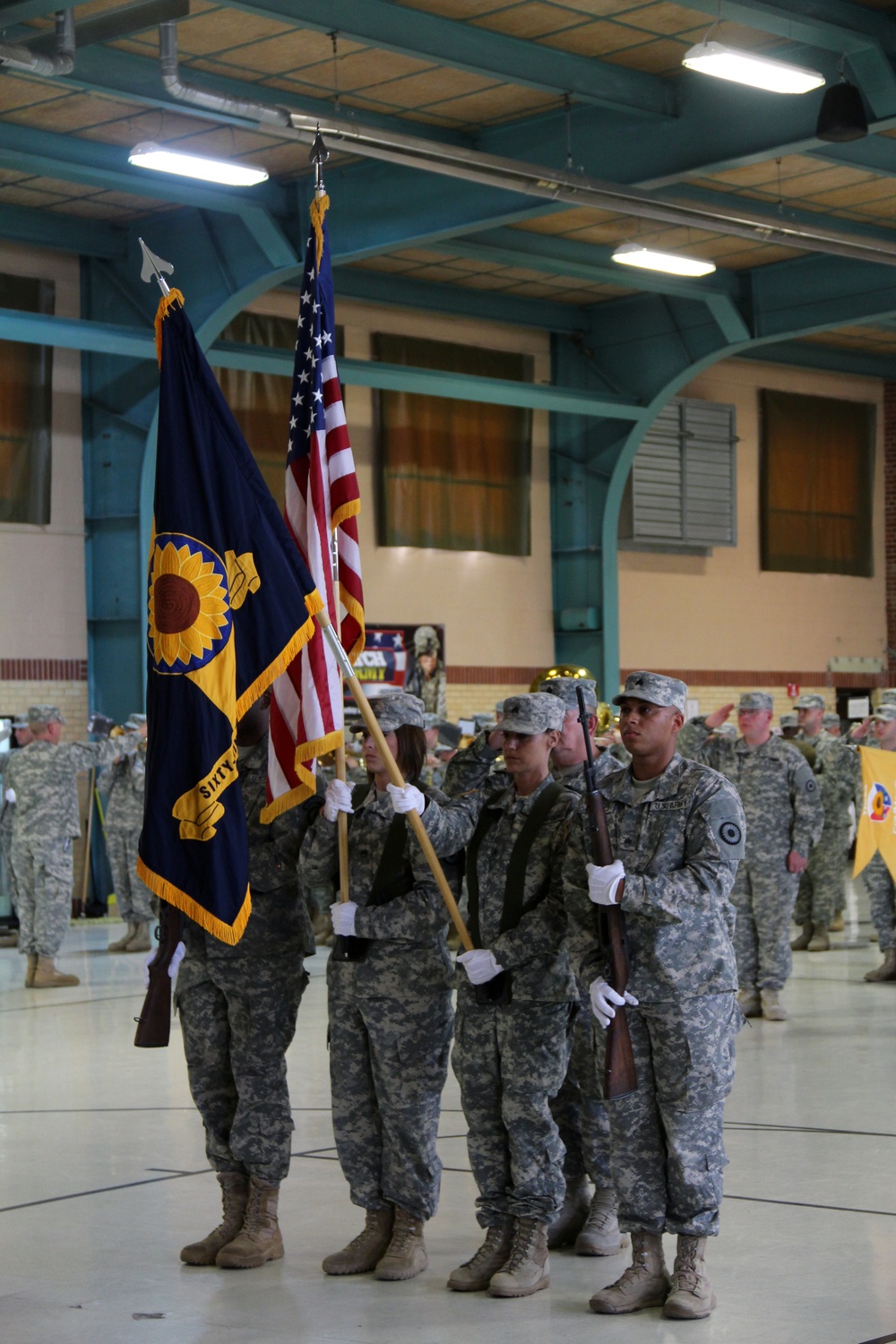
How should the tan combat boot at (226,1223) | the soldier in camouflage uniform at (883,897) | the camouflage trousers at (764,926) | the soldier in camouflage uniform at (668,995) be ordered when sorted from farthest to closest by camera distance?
1. the soldier in camouflage uniform at (883,897)
2. the camouflage trousers at (764,926)
3. the tan combat boot at (226,1223)
4. the soldier in camouflage uniform at (668,995)

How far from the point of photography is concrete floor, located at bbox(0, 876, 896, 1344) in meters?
5.32

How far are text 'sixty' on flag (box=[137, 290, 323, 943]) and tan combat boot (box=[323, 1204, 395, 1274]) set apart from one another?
3.65 ft

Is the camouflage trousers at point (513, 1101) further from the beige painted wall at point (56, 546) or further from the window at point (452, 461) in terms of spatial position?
the window at point (452, 461)

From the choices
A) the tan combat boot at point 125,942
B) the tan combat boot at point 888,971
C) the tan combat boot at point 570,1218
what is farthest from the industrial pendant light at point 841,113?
the tan combat boot at point 125,942

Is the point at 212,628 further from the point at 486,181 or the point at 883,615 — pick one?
the point at 883,615

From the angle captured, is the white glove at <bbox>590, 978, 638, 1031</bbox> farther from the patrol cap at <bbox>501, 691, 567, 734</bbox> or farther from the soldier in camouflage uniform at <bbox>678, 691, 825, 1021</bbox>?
the soldier in camouflage uniform at <bbox>678, 691, 825, 1021</bbox>

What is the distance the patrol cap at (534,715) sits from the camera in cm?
577

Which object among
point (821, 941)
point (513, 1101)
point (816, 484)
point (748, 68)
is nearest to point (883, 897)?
point (821, 941)

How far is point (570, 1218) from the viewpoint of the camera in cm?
617

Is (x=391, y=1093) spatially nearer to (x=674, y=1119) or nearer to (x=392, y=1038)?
(x=392, y=1038)

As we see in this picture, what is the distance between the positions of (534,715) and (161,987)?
156 centimetres

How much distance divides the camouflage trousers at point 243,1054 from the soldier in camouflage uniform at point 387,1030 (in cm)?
20

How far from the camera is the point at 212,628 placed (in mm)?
5934

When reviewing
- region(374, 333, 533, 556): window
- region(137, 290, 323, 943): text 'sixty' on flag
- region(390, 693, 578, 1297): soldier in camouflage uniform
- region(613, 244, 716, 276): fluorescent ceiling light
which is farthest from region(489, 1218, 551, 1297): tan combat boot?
region(374, 333, 533, 556): window
